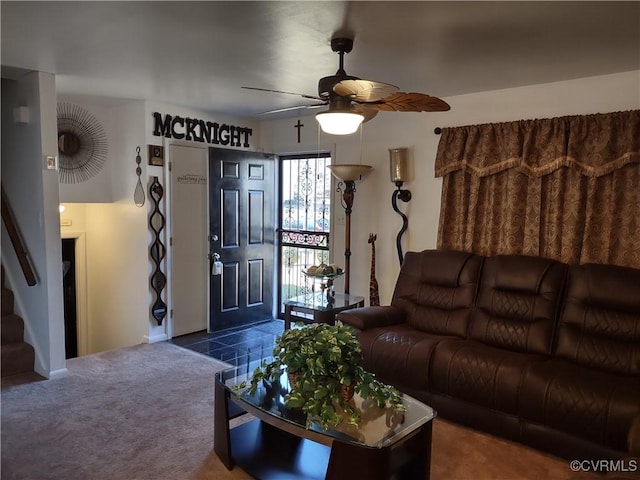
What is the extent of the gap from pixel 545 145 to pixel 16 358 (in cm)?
439

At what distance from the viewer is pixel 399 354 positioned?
129 inches

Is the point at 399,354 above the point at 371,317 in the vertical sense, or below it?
below

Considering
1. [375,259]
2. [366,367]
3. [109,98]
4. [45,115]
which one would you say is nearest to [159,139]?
[109,98]

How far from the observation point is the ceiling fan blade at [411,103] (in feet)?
8.20

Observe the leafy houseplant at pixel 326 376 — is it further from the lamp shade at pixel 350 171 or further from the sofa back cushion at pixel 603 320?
the lamp shade at pixel 350 171

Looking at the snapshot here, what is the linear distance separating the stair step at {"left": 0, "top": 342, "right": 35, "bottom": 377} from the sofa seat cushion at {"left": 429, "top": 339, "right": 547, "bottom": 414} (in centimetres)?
314

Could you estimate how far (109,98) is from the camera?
14.6 ft

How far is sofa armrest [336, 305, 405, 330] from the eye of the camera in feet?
11.8

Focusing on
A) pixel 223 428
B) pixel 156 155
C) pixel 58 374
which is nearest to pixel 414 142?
pixel 156 155

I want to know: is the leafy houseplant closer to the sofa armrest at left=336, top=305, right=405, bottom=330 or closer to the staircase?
the sofa armrest at left=336, top=305, right=405, bottom=330

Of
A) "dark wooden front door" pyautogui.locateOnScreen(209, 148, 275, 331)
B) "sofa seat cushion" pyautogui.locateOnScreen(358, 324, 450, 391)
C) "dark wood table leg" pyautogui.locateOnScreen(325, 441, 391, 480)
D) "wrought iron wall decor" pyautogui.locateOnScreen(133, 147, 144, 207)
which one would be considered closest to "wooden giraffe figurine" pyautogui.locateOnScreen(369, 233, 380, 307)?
"sofa seat cushion" pyautogui.locateOnScreen(358, 324, 450, 391)

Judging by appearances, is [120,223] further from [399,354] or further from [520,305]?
[520,305]

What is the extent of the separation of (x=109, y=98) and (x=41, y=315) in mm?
2028

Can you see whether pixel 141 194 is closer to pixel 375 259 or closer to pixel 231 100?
pixel 231 100
